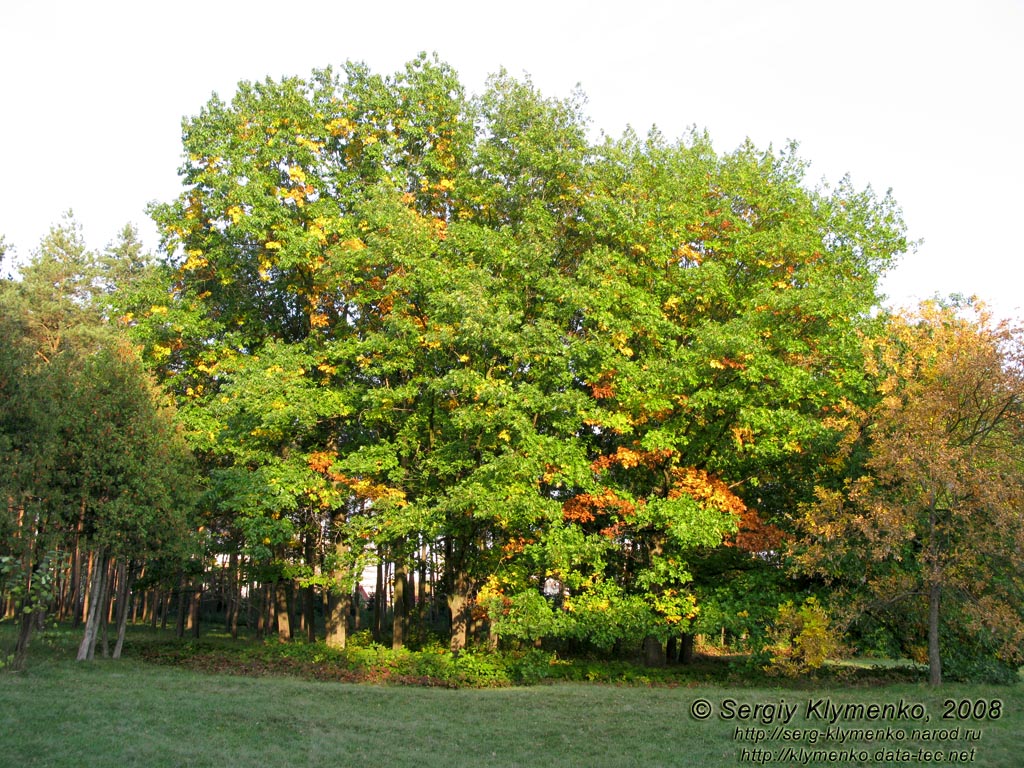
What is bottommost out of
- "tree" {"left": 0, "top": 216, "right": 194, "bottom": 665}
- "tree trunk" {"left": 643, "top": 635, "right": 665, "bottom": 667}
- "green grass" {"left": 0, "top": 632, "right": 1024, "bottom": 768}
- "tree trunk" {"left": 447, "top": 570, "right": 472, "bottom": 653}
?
"green grass" {"left": 0, "top": 632, "right": 1024, "bottom": 768}

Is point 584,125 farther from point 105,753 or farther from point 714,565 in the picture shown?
point 105,753

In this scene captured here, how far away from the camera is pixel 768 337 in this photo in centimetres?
1975

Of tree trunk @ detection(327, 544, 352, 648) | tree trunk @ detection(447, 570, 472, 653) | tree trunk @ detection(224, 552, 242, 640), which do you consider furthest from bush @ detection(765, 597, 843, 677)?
tree trunk @ detection(224, 552, 242, 640)

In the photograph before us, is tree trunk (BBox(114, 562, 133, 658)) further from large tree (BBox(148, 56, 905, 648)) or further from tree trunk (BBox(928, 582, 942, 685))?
tree trunk (BBox(928, 582, 942, 685))

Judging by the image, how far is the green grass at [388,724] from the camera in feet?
34.7

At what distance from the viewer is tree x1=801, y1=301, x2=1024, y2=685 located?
50.4 feet

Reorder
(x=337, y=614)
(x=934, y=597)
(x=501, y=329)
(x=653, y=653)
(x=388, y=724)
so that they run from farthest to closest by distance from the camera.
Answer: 1. (x=337, y=614)
2. (x=653, y=653)
3. (x=501, y=329)
4. (x=934, y=597)
5. (x=388, y=724)

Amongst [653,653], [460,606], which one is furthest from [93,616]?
[653,653]

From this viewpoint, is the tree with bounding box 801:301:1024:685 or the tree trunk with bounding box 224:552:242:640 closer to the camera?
the tree with bounding box 801:301:1024:685

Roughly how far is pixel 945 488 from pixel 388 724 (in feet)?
38.4

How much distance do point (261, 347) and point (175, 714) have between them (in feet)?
41.0

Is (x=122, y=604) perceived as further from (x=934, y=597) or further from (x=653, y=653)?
(x=934, y=597)

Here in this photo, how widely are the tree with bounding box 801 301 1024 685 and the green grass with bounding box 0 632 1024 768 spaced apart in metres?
1.99

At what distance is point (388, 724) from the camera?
515 inches
